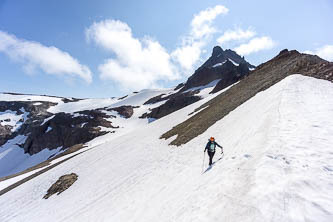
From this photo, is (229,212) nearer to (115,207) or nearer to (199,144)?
→ (115,207)

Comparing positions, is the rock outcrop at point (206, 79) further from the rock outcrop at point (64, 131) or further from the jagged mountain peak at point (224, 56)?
the rock outcrop at point (64, 131)

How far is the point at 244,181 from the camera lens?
5215 mm

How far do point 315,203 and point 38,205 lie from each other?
2281 cm

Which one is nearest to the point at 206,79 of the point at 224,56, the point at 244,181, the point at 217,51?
the point at 224,56

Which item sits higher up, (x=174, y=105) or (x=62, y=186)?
(x=174, y=105)

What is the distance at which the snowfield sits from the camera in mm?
4016

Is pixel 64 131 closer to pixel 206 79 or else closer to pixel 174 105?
pixel 174 105

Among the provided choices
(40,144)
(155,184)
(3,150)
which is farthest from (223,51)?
(3,150)

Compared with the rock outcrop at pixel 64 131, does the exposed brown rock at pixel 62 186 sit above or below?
below

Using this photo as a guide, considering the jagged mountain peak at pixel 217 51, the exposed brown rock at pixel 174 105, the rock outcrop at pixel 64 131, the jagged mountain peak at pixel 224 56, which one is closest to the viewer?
the rock outcrop at pixel 64 131

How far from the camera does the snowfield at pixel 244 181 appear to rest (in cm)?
402

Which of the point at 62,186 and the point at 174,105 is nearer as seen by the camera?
the point at 62,186

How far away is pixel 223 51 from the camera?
469ft

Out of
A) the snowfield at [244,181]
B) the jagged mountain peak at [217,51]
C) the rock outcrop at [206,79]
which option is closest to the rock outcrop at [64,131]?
the rock outcrop at [206,79]
